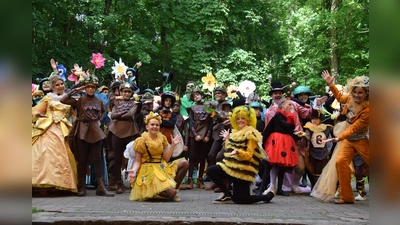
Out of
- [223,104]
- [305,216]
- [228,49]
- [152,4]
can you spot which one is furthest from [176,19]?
[305,216]

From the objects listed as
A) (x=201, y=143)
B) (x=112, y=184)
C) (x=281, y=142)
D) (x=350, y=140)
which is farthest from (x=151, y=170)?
(x=350, y=140)

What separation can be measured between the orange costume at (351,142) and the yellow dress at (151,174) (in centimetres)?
298

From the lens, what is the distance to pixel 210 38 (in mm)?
28969

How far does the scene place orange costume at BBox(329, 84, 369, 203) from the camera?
7.55 m

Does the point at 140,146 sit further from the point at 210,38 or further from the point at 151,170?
the point at 210,38

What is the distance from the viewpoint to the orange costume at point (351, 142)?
24.8 ft

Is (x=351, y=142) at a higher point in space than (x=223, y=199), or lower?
higher

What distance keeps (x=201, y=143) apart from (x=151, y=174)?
8.59ft

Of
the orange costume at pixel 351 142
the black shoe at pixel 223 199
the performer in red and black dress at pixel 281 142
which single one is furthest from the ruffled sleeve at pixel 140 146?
the orange costume at pixel 351 142

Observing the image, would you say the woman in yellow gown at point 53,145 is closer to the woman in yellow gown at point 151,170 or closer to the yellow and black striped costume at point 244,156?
the woman in yellow gown at point 151,170

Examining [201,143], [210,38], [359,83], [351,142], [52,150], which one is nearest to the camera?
[359,83]

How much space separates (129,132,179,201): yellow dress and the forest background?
11175mm

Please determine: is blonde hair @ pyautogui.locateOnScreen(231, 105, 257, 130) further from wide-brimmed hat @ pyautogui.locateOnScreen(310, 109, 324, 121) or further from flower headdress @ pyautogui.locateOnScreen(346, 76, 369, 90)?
wide-brimmed hat @ pyautogui.locateOnScreen(310, 109, 324, 121)

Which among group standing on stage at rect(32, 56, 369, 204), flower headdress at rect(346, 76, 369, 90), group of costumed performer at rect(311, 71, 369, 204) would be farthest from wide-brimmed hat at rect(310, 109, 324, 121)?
flower headdress at rect(346, 76, 369, 90)
